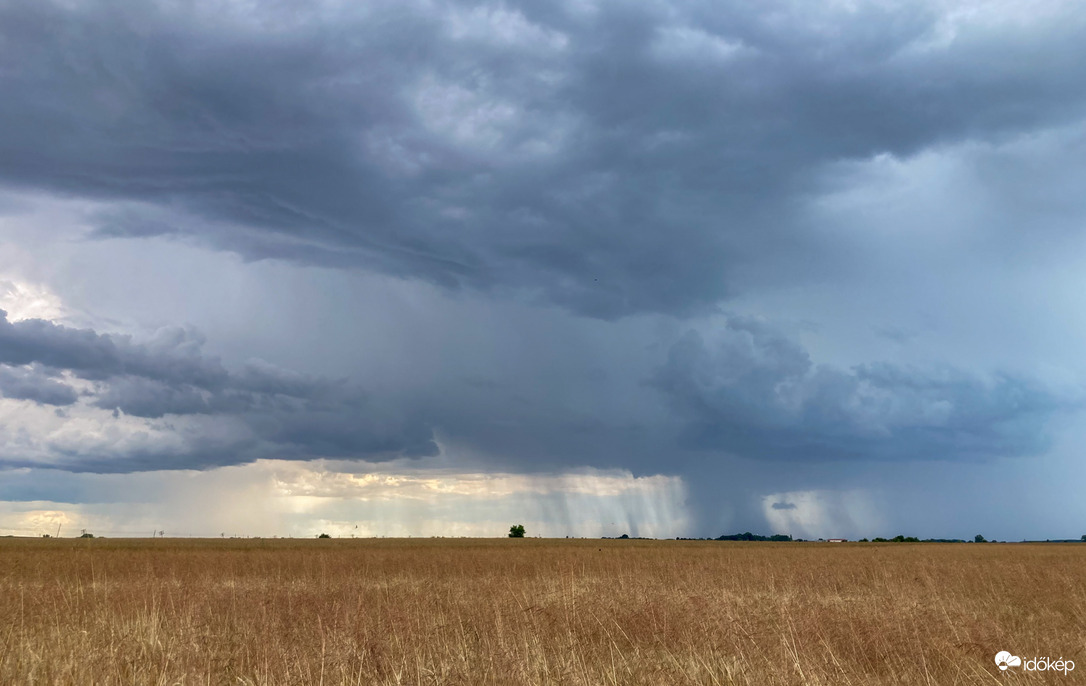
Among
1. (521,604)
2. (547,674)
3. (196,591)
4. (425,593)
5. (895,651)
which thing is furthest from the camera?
(196,591)

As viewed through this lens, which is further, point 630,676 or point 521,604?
point 521,604

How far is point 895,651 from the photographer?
37.2 ft

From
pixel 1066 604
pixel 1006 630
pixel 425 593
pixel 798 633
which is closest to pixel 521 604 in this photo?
pixel 425 593

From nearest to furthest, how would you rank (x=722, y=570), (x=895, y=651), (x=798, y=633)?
(x=895, y=651), (x=798, y=633), (x=722, y=570)

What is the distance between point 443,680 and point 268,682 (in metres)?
2.13

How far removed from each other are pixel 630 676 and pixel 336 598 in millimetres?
14806

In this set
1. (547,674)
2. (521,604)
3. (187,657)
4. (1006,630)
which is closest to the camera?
(547,674)

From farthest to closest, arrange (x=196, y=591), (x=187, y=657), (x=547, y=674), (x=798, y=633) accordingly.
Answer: (x=196, y=591) < (x=798, y=633) < (x=187, y=657) < (x=547, y=674)

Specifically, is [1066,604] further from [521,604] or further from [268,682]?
[268,682]

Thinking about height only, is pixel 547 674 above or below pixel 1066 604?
above

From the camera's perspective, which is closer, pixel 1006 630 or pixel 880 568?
pixel 1006 630

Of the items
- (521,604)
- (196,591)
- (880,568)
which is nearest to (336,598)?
(196,591)

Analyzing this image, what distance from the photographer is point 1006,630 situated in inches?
566

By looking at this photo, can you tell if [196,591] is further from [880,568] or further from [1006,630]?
[880,568]
